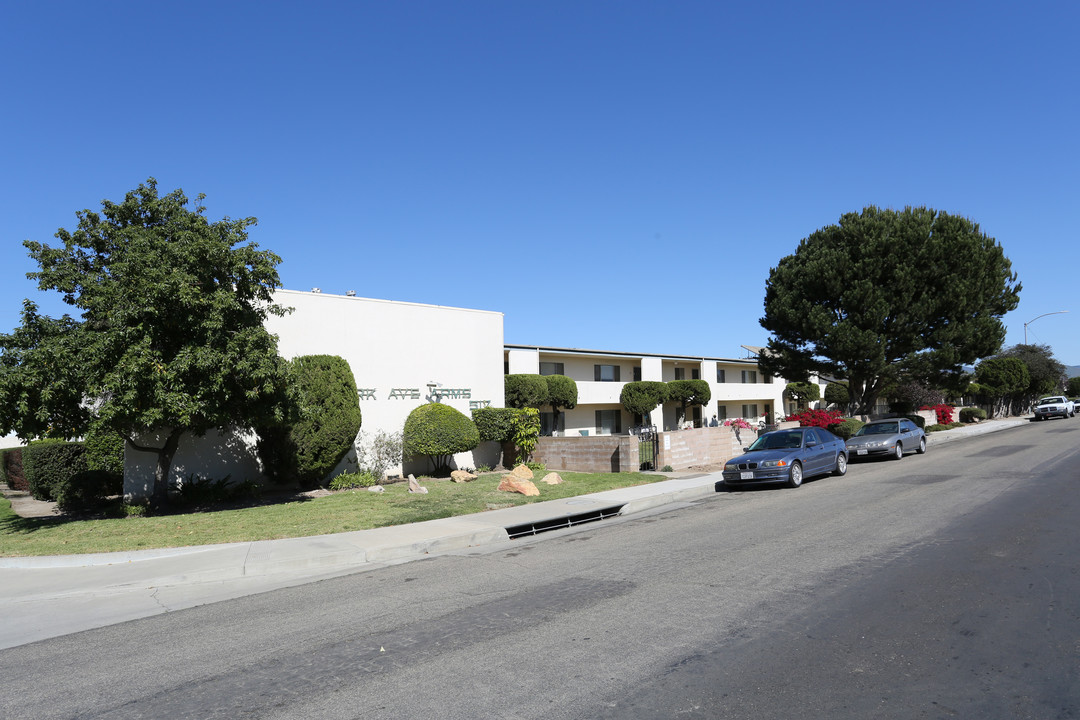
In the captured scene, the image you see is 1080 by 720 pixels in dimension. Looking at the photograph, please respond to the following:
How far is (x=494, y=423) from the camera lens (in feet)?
72.3

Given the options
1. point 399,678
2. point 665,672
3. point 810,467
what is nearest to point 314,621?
point 399,678

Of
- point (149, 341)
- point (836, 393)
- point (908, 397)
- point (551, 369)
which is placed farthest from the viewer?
point (836, 393)

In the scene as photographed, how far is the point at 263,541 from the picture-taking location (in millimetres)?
11195

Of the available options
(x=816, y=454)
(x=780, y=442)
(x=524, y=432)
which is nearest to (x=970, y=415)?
(x=816, y=454)

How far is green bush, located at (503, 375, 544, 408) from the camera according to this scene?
32.9 m

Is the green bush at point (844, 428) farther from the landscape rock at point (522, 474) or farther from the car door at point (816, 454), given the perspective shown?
the landscape rock at point (522, 474)

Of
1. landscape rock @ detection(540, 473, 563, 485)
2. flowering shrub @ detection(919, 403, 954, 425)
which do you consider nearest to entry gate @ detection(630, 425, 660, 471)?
landscape rock @ detection(540, 473, 563, 485)

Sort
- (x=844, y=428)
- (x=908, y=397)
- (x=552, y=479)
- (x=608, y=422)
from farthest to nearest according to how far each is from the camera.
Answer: (x=908, y=397), (x=608, y=422), (x=844, y=428), (x=552, y=479)

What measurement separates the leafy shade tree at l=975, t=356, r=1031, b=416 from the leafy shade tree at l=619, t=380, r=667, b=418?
A: 116 ft

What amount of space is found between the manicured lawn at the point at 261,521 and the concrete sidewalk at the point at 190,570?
613mm

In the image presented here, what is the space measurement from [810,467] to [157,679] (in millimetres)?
15830

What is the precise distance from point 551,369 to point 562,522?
2649cm

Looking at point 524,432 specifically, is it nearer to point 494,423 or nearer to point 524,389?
point 494,423

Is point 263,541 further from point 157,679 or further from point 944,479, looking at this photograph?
point 944,479
